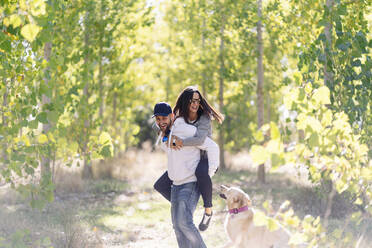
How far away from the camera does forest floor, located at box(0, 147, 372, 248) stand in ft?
19.2

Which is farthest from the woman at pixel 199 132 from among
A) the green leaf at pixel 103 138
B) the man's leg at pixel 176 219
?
the green leaf at pixel 103 138

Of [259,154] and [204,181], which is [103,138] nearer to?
[204,181]

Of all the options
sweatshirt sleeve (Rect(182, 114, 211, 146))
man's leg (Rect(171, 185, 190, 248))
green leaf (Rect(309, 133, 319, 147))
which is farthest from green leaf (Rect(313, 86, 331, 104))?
man's leg (Rect(171, 185, 190, 248))

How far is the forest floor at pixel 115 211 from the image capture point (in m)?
5.87

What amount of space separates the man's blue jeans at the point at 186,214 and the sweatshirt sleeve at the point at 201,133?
15.2 inches

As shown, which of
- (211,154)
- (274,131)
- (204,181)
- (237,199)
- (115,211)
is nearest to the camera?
(274,131)

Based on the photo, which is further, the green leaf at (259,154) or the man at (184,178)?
the man at (184,178)

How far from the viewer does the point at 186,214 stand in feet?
13.2

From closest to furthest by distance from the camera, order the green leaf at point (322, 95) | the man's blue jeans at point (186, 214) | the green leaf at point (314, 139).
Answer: the green leaf at point (314, 139)
the green leaf at point (322, 95)
the man's blue jeans at point (186, 214)

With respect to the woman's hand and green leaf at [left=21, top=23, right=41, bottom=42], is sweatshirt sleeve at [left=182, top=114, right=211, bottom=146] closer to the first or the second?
the woman's hand

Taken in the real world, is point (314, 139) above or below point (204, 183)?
above

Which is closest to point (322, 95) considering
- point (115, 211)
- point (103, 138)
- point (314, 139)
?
point (314, 139)

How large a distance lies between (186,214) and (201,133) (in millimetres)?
750

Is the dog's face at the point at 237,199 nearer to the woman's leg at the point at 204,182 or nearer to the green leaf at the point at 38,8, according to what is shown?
the woman's leg at the point at 204,182
